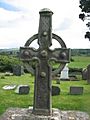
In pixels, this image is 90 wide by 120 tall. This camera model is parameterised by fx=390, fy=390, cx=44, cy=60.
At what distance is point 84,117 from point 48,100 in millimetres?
1413

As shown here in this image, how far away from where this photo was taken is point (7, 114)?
36.2ft

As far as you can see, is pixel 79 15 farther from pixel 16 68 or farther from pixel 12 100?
pixel 12 100

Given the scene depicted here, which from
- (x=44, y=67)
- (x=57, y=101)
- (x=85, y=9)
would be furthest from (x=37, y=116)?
(x=85, y=9)

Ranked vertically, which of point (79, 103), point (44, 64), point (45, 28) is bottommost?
point (79, 103)

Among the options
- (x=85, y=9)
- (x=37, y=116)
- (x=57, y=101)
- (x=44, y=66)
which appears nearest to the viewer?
(x=37, y=116)

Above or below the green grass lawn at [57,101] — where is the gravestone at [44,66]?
above

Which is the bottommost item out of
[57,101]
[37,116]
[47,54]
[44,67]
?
[57,101]

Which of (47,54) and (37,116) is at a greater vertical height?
(47,54)

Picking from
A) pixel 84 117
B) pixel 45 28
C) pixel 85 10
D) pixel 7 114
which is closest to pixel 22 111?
pixel 7 114

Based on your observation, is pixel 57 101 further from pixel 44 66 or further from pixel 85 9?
pixel 85 9

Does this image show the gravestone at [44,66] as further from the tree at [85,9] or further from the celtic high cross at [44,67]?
the tree at [85,9]

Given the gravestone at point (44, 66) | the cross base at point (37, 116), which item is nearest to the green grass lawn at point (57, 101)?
the cross base at point (37, 116)

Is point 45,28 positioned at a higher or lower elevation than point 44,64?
higher

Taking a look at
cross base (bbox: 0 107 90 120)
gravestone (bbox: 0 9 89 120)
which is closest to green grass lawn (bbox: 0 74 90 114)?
cross base (bbox: 0 107 90 120)
